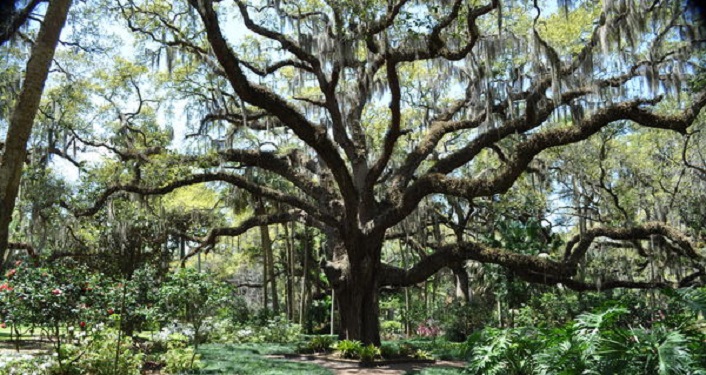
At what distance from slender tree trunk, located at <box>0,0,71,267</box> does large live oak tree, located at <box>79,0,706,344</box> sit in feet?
12.2

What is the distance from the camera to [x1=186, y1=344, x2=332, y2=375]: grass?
9562mm

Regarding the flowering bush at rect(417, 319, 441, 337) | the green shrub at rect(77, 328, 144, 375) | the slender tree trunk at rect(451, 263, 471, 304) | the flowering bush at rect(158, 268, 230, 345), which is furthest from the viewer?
the slender tree trunk at rect(451, 263, 471, 304)

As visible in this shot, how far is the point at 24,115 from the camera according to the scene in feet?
17.3

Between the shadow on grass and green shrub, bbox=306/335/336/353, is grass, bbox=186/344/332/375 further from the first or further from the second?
the shadow on grass

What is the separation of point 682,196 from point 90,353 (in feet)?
59.4

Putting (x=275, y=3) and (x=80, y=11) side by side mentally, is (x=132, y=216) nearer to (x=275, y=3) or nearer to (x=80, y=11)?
(x=80, y=11)

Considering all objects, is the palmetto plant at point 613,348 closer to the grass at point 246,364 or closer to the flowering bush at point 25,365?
the grass at point 246,364

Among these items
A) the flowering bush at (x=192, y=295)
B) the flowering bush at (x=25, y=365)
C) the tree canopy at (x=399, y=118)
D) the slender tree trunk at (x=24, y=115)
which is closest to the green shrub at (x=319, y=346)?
the tree canopy at (x=399, y=118)

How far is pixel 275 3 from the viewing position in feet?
33.8

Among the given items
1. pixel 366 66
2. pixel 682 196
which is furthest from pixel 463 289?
pixel 366 66

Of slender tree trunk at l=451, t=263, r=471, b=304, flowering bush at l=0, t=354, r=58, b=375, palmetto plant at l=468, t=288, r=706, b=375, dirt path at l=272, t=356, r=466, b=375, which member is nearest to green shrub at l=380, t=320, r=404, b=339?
slender tree trunk at l=451, t=263, r=471, b=304

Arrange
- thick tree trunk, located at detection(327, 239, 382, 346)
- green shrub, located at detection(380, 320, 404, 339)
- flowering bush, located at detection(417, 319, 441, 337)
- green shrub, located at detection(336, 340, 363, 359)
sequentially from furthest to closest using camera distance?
1. green shrub, located at detection(380, 320, 404, 339)
2. flowering bush, located at detection(417, 319, 441, 337)
3. thick tree trunk, located at detection(327, 239, 382, 346)
4. green shrub, located at detection(336, 340, 363, 359)

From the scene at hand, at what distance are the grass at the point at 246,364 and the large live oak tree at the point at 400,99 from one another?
242cm

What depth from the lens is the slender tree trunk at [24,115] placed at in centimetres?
500
